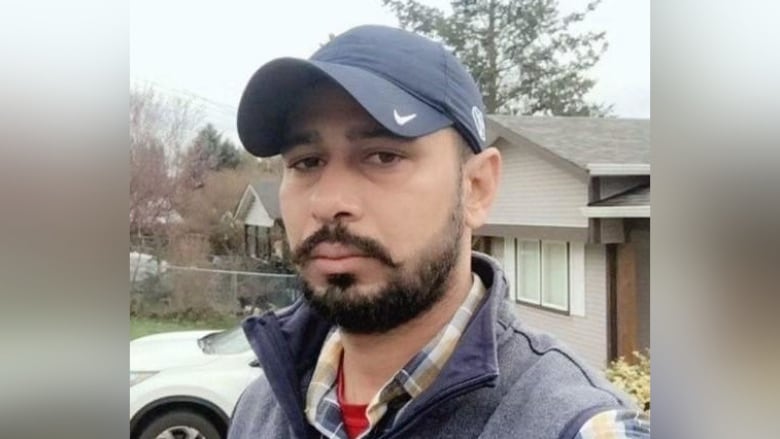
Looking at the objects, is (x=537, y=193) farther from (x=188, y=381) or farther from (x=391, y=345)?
(x=188, y=381)

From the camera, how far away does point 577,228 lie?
37.8 inches

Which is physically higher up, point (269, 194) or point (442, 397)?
point (269, 194)

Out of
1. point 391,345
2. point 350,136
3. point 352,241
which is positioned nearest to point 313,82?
point 350,136

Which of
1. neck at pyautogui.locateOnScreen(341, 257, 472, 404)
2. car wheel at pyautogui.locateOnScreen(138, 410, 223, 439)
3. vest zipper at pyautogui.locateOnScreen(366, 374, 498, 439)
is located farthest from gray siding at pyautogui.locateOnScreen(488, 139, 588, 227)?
car wheel at pyautogui.locateOnScreen(138, 410, 223, 439)

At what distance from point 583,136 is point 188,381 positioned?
62cm

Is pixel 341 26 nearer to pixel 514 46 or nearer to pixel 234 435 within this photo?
pixel 514 46

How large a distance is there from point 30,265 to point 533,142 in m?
0.66

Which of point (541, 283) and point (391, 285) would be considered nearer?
point (391, 285)

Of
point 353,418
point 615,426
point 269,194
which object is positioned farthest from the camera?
point 269,194

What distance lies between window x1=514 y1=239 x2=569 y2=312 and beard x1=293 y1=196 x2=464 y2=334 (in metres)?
0.16

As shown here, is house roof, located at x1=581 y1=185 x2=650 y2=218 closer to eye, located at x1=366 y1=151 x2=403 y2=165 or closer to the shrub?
the shrub

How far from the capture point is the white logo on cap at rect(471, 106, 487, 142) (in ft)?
2.73

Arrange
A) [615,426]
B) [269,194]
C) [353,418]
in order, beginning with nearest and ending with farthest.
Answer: [615,426] → [353,418] → [269,194]

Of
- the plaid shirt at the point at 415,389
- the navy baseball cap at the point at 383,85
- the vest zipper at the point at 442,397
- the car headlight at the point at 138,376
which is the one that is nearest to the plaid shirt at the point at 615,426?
the plaid shirt at the point at 415,389
